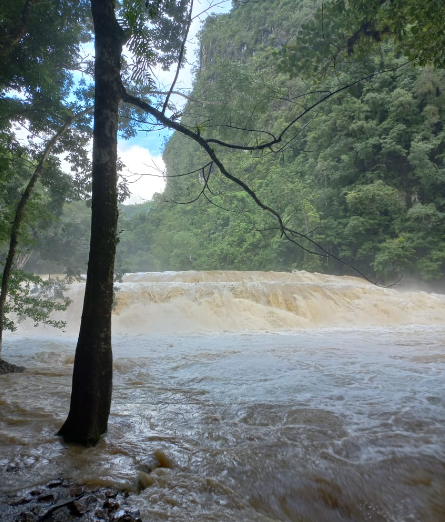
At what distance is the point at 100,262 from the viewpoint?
232cm

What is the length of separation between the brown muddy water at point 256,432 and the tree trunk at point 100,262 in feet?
0.66

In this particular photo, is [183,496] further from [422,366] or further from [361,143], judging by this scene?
[361,143]

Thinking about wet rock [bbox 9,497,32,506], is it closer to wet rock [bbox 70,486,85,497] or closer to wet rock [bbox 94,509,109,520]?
wet rock [bbox 70,486,85,497]

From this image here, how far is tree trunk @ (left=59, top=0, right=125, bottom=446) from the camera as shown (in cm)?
228

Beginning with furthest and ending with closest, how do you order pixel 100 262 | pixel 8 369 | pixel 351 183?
pixel 351 183, pixel 8 369, pixel 100 262

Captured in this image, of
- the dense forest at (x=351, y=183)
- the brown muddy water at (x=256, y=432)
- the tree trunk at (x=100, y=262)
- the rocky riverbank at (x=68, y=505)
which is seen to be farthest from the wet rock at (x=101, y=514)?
the dense forest at (x=351, y=183)

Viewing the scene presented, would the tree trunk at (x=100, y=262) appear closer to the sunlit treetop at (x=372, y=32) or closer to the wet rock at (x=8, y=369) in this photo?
the sunlit treetop at (x=372, y=32)

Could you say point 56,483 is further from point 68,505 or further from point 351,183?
point 351,183

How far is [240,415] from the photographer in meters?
3.19

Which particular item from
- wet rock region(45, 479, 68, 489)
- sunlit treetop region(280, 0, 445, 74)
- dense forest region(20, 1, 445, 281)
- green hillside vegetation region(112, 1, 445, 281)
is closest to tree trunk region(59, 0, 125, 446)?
wet rock region(45, 479, 68, 489)

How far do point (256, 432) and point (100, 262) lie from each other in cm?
178

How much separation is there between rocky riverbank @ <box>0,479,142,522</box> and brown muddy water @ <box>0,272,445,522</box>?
0.08m

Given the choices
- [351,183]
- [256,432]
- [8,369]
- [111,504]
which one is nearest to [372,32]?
[256,432]

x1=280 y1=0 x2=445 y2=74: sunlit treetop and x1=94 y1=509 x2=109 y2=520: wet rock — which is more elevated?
x1=280 y1=0 x2=445 y2=74: sunlit treetop
